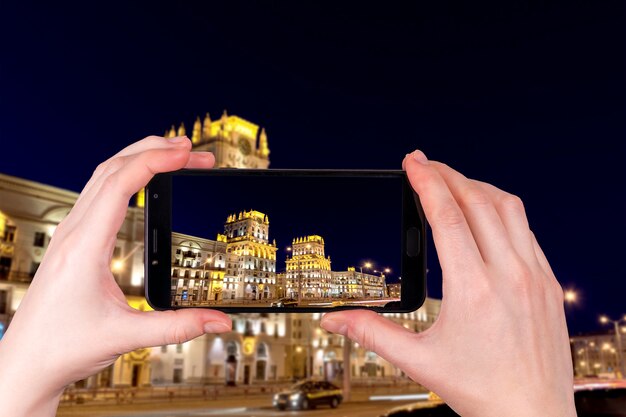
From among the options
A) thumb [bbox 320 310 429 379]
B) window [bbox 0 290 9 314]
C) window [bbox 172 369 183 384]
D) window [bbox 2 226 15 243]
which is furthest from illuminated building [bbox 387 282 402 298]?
window [bbox 172 369 183 384]

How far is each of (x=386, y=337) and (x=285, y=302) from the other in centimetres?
130

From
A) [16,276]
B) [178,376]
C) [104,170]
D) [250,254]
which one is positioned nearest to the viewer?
[104,170]

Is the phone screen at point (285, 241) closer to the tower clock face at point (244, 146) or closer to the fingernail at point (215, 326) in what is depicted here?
the fingernail at point (215, 326)

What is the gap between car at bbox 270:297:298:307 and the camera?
405 centimetres

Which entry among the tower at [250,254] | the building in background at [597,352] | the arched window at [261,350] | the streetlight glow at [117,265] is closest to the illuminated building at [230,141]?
the arched window at [261,350]

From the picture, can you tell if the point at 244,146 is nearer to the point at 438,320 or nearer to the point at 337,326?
the point at 337,326

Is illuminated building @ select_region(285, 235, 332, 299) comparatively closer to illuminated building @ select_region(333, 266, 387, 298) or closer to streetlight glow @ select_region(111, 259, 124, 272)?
illuminated building @ select_region(333, 266, 387, 298)

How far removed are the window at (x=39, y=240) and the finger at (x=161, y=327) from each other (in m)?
54.2

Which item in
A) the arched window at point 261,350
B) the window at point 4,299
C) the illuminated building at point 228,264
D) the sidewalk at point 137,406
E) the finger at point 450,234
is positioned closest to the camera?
the finger at point 450,234

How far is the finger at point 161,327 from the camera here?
304 centimetres

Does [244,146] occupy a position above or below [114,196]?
above

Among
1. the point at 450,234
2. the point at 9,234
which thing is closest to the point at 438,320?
the point at 450,234

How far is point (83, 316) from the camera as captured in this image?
2904 millimetres

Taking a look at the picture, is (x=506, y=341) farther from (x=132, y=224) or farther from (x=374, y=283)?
(x=132, y=224)
